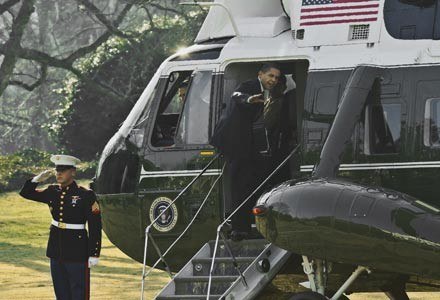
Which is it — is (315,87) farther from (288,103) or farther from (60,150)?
(60,150)

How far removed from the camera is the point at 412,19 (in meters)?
13.3

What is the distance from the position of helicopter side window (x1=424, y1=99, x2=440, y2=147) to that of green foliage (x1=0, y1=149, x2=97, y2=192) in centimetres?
2656

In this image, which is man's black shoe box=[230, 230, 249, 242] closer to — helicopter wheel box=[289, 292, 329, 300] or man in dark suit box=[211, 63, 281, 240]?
man in dark suit box=[211, 63, 281, 240]

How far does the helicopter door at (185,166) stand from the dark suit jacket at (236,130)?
1.97 ft

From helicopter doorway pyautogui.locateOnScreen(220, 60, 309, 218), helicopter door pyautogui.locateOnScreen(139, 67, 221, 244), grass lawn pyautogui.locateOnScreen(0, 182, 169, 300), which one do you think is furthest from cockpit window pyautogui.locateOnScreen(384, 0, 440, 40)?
grass lawn pyautogui.locateOnScreen(0, 182, 169, 300)

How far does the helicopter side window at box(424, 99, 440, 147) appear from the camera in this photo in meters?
12.7

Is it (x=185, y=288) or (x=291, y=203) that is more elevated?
(x=291, y=203)

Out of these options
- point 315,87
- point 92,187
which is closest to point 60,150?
point 92,187

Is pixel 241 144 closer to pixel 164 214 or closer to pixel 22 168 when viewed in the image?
pixel 164 214

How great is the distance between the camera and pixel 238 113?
44.0 feet

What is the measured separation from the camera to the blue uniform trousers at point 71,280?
13875 millimetres

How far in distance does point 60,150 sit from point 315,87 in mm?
29822

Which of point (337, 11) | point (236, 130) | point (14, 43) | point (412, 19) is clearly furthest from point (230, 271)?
point (14, 43)

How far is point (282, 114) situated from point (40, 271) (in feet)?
34.8
